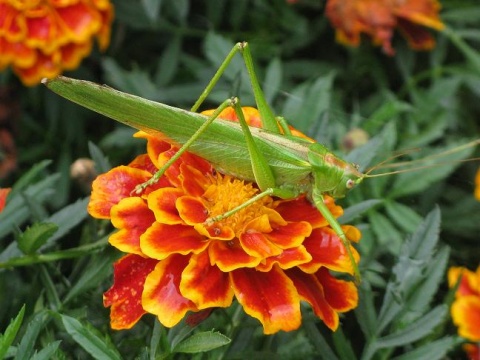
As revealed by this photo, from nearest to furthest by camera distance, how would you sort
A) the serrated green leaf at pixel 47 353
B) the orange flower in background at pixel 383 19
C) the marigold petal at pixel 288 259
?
the serrated green leaf at pixel 47 353
the marigold petal at pixel 288 259
the orange flower in background at pixel 383 19

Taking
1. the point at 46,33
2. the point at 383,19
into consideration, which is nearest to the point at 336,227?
the point at 46,33

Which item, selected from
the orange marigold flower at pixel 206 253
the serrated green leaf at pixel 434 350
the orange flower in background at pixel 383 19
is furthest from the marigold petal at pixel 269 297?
the orange flower in background at pixel 383 19

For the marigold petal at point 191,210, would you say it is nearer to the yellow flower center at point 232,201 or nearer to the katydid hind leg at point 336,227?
the yellow flower center at point 232,201

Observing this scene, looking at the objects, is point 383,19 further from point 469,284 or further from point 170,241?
point 170,241

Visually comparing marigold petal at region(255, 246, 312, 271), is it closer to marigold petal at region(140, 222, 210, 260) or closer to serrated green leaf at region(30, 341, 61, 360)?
marigold petal at region(140, 222, 210, 260)

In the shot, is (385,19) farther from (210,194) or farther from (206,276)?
(206,276)

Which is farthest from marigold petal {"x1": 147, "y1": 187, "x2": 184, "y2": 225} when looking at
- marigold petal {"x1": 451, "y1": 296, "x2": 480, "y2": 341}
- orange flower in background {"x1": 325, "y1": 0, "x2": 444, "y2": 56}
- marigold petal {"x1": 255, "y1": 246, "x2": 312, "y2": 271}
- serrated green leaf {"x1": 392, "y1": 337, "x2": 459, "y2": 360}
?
orange flower in background {"x1": 325, "y1": 0, "x2": 444, "y2": 56}
